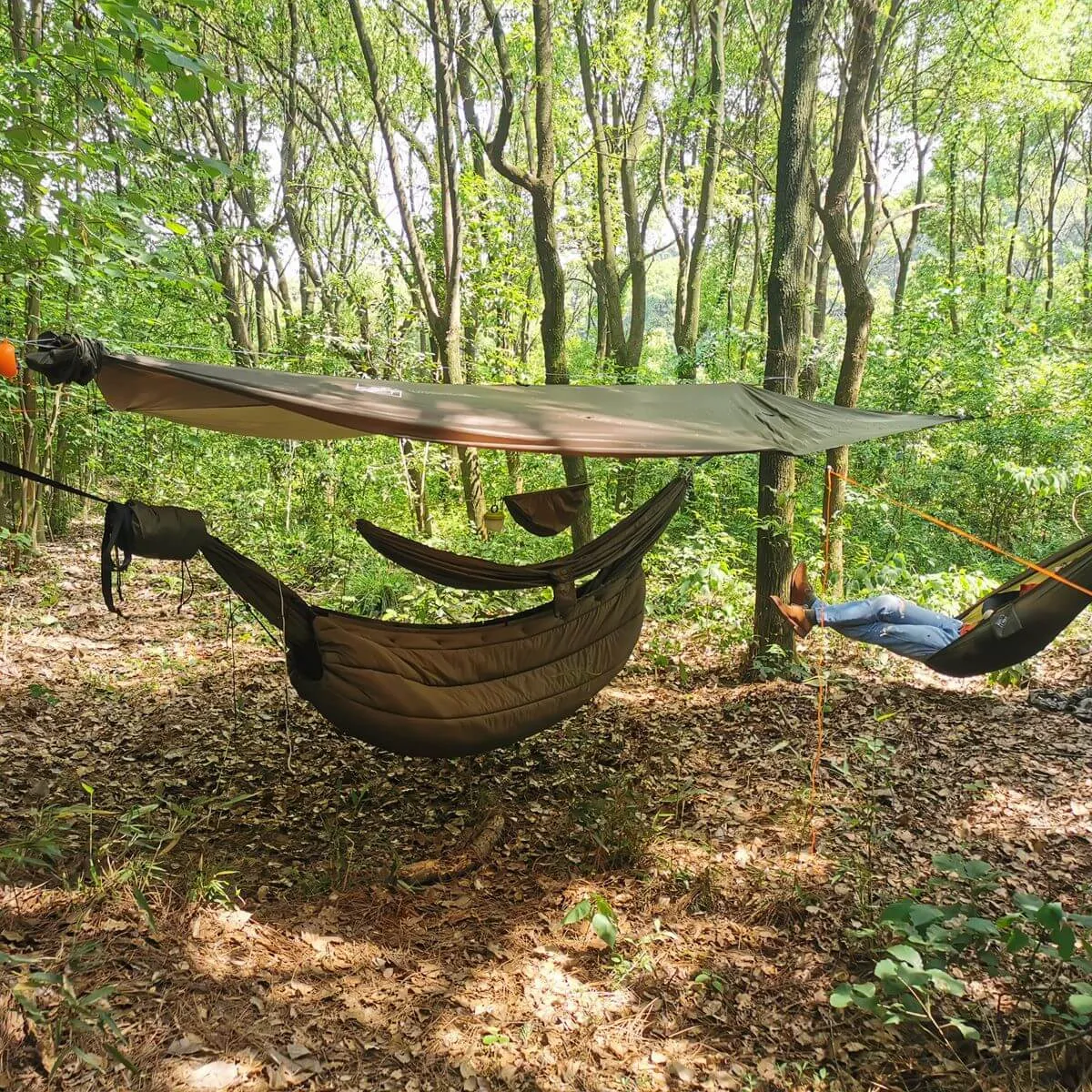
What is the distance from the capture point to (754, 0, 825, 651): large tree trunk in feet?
10.1

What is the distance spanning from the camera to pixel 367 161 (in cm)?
784

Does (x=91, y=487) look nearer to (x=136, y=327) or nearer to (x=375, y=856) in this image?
(x=136, y=327)

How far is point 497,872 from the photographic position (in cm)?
209

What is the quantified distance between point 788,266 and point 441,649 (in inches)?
92.1

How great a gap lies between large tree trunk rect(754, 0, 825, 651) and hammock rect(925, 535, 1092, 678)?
818 mm

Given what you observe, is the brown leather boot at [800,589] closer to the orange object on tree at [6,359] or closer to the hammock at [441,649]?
the hammock at [441,649]

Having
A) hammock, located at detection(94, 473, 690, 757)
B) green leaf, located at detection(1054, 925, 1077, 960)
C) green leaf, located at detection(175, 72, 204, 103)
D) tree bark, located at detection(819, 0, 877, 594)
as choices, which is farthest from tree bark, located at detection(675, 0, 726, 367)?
green leaf, located at detection(1054, 925, 1077, 960)

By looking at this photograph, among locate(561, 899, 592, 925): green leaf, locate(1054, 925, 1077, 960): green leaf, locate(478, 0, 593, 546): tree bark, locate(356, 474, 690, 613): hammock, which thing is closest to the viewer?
locate(1054, 925, 1077, 960): green leaf

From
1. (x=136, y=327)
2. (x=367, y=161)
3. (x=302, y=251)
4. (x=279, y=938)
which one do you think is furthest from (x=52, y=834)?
(x=367, y=161)

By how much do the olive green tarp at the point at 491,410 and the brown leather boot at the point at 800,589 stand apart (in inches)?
26.5

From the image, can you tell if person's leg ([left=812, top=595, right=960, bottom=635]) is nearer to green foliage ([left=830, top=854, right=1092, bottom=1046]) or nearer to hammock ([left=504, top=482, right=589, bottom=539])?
hammock ([left=504, top=482, right=589, bottom=539])

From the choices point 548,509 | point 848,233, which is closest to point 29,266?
point 548,509

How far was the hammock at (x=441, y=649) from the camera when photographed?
1943 mm

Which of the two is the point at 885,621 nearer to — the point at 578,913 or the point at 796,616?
the point at 796,616
